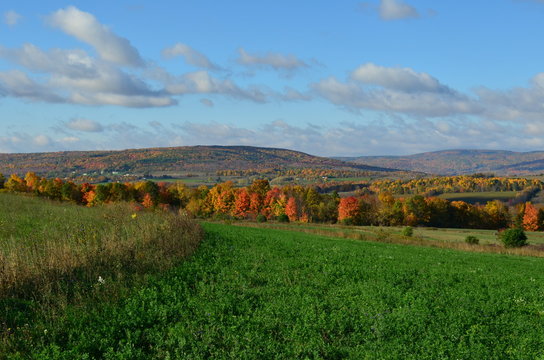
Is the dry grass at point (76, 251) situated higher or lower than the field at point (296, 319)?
higher

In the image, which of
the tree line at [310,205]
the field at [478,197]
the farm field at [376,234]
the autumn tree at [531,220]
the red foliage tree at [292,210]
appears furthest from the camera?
the field at [478,197]

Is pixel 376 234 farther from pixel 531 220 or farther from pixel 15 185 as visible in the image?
pixel 15 185

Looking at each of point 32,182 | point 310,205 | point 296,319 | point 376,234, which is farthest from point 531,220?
point 32,182

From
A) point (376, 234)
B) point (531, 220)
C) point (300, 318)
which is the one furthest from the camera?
point (531, 220)

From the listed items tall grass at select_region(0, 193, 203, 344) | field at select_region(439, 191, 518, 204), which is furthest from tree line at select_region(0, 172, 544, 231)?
tall grass at select_region(0, 193, 203, 344)

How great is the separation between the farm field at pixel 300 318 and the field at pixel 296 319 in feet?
0.12

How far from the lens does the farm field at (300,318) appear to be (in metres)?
10.2

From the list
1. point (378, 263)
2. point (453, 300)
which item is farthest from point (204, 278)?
point (378, 263)

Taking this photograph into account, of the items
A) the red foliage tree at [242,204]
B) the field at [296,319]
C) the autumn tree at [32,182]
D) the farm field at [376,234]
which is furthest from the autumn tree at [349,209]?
the field at [296,319]

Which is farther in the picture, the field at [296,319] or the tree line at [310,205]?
the tree line at [310,205]

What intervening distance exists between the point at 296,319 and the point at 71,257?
847 cm

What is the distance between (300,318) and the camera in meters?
12.4

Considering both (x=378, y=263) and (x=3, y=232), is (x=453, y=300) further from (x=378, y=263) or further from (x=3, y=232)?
(x=3, y=232)

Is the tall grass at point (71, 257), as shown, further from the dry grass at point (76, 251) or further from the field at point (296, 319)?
the field at point (296, 319)
